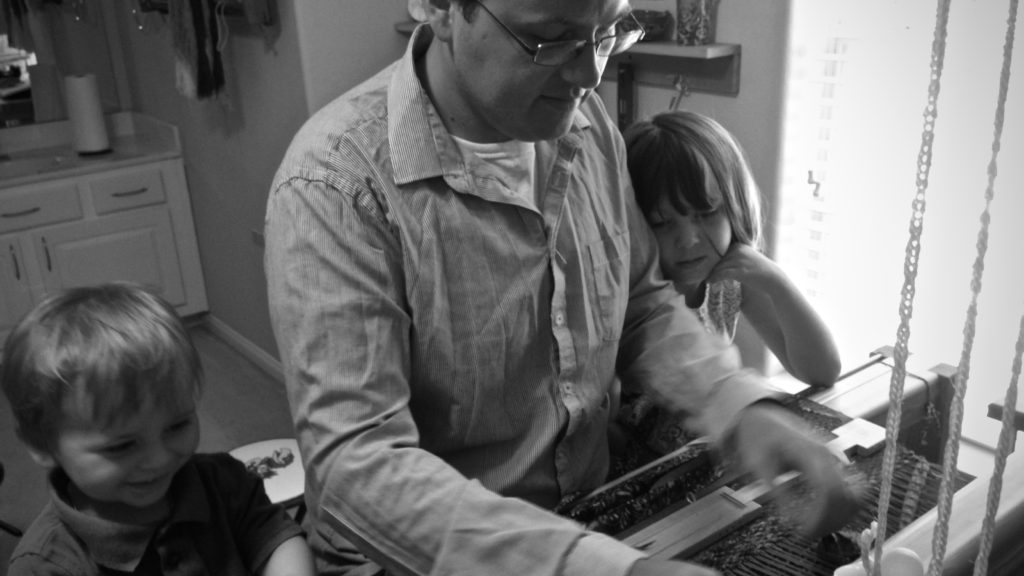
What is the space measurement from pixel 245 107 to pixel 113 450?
2.28 m

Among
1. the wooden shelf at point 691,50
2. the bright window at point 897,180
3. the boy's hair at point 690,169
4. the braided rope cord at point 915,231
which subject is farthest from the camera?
the wooden shelf at point 691,50

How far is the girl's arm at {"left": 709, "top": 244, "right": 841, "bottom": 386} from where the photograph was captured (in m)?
1.54

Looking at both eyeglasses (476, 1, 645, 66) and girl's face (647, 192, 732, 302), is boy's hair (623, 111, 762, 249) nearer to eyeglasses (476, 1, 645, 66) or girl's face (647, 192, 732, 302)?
girl's face (647, 192, 732, 302)

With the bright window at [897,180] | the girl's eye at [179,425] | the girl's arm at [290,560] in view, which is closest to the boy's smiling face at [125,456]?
the girl's eye at [179,425]

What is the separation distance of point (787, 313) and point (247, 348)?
264 centimetres

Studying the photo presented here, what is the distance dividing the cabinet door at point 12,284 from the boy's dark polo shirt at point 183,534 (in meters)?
2.73

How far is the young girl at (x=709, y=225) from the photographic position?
58.7 inches

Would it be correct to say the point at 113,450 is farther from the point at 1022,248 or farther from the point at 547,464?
the point at 1022,248

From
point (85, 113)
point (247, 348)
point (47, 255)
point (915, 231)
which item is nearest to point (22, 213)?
point (47, 255)

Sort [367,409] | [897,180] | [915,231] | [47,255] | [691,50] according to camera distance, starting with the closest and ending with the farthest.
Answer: [915,231] → [367,409] → [897,180] → [691,50] → [47,255]

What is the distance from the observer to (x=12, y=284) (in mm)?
3541

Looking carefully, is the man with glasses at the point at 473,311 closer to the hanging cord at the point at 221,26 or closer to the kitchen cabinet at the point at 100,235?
the hanging cord at the point at 221,26

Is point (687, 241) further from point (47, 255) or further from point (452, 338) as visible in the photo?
point (47, 255)

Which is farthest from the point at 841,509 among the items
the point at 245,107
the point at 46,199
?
the point at 46,199
